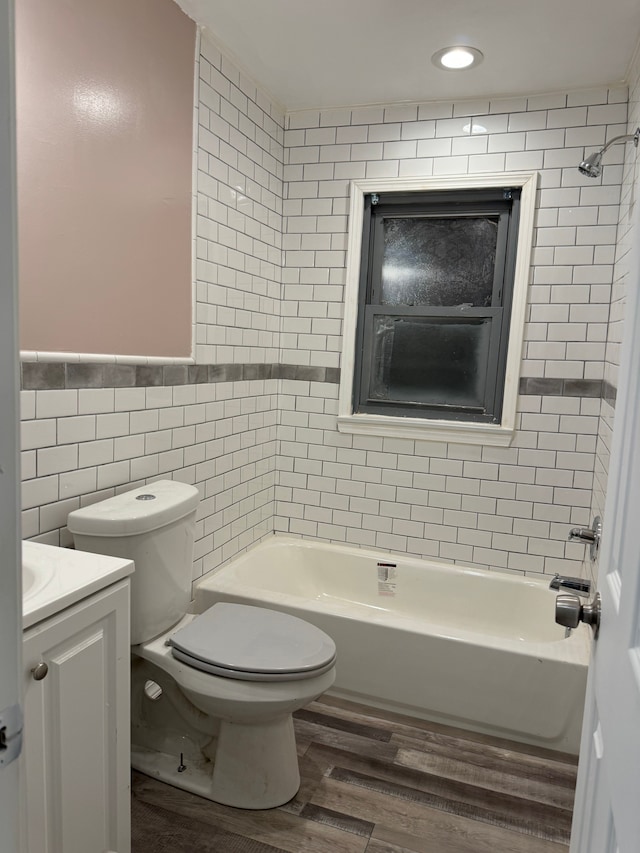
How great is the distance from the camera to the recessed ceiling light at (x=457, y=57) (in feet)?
7.74

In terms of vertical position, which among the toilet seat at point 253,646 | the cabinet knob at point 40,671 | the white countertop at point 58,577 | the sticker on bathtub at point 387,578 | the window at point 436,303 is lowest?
the sticker on bathtub at point 387,578

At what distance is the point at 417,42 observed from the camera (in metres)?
2.33

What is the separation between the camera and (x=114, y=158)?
6.29 feet

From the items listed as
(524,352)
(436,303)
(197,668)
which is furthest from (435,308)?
(197,668)

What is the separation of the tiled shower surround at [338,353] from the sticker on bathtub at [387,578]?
0.47 feet

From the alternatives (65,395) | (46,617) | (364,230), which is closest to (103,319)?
(65,395)

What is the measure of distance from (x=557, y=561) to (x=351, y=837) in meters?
1.58

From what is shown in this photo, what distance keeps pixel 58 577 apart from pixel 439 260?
2.34 m

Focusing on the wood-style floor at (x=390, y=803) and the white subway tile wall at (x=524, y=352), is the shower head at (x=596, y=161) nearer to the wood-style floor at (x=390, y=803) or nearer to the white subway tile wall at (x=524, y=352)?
the white subway tile wall at (x=524, y=352)

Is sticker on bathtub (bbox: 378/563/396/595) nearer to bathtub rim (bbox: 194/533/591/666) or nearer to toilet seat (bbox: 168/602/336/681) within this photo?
bathtub rim (bbox: 194/533/591/666)

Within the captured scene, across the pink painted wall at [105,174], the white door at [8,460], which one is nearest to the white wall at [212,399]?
the pink painted wall at [105,174]

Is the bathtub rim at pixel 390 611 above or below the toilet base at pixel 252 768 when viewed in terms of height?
above

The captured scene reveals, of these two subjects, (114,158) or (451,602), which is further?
(451,602)

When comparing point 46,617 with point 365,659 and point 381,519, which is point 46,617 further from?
point 381,519
